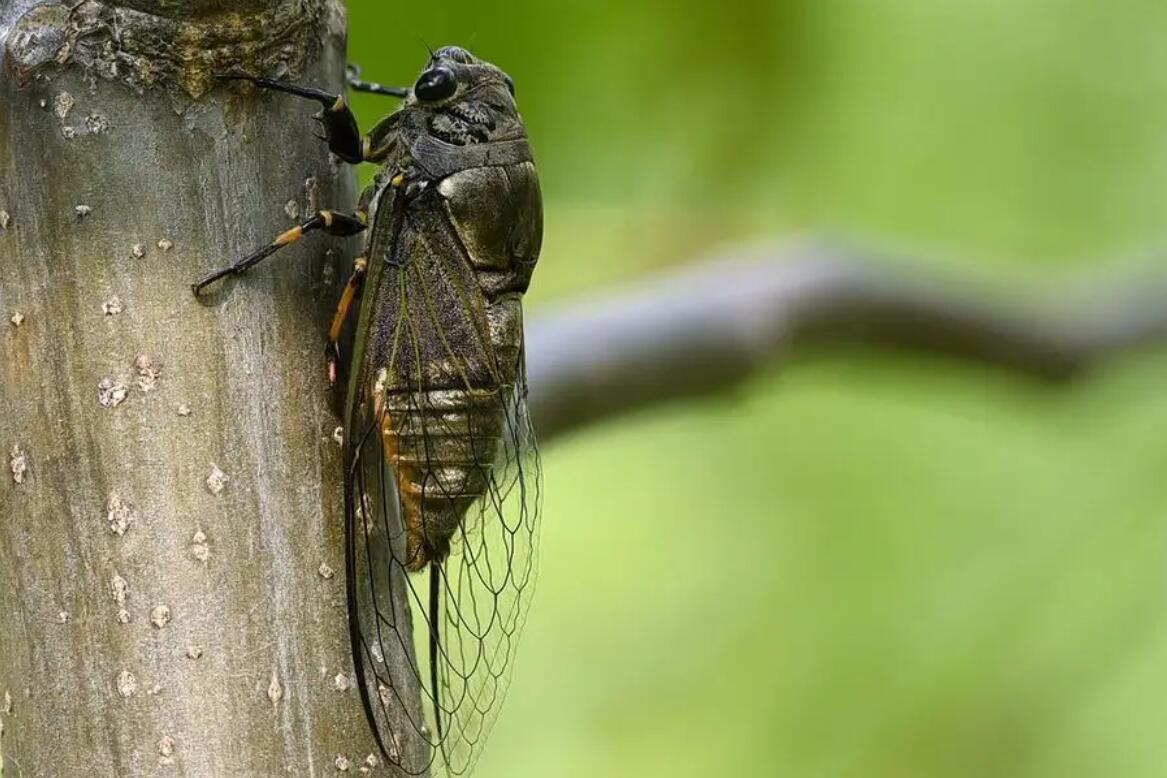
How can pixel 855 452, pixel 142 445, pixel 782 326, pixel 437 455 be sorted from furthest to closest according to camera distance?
pixel 855 452 < pixel 782 326 < pixel 437 455 < pixel 142 445

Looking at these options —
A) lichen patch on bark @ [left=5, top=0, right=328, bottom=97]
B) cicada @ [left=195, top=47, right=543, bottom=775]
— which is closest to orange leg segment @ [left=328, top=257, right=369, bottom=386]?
cicada @ [left=195, top=47, right=543, bottom=775]

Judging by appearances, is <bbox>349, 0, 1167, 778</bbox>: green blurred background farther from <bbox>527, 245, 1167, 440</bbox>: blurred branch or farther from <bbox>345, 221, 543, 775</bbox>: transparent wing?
<bbox>345, 221, 543, 775</bbox>: transparent wing

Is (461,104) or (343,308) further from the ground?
(461,104)

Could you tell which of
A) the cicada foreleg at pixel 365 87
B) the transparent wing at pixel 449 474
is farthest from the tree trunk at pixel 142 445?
the cicada foreleg at pixel 365 87

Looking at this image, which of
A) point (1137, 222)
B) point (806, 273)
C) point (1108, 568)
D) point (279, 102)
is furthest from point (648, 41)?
point (1137, 222)

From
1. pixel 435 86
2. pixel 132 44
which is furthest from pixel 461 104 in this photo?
pixel 132 44

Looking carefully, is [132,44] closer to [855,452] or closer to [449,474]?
[449,474]
